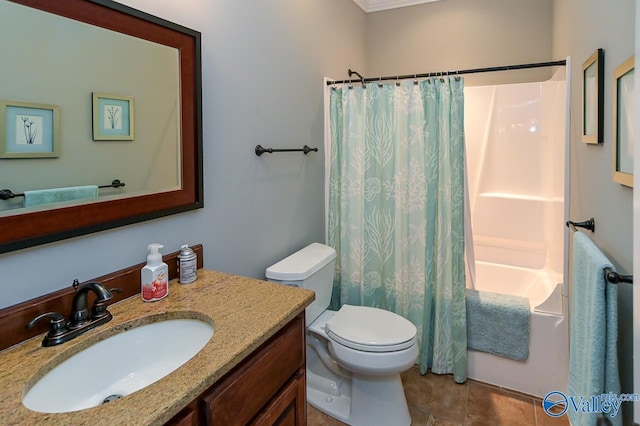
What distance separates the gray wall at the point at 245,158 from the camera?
3.70ft

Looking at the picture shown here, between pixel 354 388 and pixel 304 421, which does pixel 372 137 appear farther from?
pixel 304 421

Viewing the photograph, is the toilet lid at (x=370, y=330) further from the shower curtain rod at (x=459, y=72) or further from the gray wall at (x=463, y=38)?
the gray wall at (x=463, y=38)

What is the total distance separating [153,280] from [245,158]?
30.4 inches

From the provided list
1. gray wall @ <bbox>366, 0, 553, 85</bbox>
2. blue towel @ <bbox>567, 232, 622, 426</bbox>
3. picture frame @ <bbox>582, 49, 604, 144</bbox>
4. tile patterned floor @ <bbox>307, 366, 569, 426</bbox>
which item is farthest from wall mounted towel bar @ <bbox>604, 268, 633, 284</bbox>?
gray wall @ <bbox>366, 0, 553, 85</bbox>

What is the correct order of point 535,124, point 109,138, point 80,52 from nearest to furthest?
1. point 80,52
2. point 109,138
3. point 535,124

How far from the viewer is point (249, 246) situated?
6.01 ft

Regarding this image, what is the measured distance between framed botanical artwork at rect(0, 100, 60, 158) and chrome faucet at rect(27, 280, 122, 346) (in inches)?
14.5

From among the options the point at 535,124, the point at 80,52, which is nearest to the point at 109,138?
the point at 80,52

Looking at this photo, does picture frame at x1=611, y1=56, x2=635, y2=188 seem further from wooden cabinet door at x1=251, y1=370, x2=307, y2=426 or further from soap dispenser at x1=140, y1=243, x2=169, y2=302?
soap dispenser at x1=140, y1=243, x2=169, y2=302

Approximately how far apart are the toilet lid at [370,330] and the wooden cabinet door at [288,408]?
1.88 feet

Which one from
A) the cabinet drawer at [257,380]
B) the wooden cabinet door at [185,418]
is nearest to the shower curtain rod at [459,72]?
the cabinet drawer at [257,380]

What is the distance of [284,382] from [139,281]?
58 centimetres

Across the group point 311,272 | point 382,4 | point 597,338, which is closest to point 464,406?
point 311,272

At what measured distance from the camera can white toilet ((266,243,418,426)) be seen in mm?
1748
